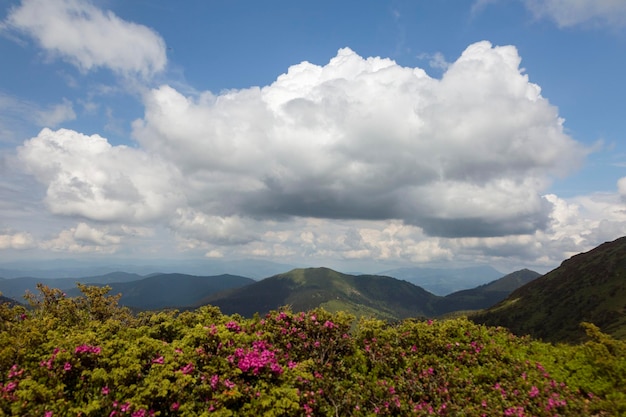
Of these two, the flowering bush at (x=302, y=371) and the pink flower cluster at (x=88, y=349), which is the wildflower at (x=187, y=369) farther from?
the pink flower cluster at (x=88, y=349)

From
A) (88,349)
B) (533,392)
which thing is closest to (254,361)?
(88,349)

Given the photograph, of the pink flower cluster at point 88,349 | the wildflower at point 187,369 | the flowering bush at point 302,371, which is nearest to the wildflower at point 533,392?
the flowering bush at point 302,371

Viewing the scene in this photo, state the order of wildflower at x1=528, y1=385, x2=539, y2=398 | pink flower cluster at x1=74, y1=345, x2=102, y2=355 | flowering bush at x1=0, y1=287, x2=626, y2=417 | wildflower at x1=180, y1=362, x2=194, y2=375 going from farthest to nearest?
wildflower at x1=528, y1=385, x2=539, y2=398 → pink flower cluster at x1=74, y1=345, x2=102, y2=355 → wildflower at x1=180, y1=362, x2=194, y2=375 → flowering bush at x1=0, y1=287, x2=626, y2=417

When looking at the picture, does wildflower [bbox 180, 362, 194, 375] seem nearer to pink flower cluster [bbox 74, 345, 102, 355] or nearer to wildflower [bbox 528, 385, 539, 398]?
pink flower cluster [bbox 74, 345, 102, 355]

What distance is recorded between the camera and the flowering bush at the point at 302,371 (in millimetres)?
9938

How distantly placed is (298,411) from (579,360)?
1328 centimetres

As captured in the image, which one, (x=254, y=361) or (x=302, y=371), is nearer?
(x=254, y=361)

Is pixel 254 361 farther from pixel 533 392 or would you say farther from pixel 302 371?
pixel 533 392

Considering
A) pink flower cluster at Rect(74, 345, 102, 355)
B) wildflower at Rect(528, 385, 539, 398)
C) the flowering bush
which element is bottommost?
wildflower at Rect(528, 385, 539, 398)

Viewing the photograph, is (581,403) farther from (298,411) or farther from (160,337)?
(160,337)

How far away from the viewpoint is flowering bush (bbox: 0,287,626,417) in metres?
9.94

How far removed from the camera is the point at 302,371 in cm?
1194

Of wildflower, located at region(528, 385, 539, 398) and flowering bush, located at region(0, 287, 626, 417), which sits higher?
flowering bush, located at region(0, 287, 626, 417)

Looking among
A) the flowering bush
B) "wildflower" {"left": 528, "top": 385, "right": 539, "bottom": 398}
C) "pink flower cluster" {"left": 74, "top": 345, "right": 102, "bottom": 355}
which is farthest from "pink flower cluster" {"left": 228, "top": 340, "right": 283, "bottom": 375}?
"wildflower" {"left": 528, "top": 385, "right": 539, "bottom": 398}
